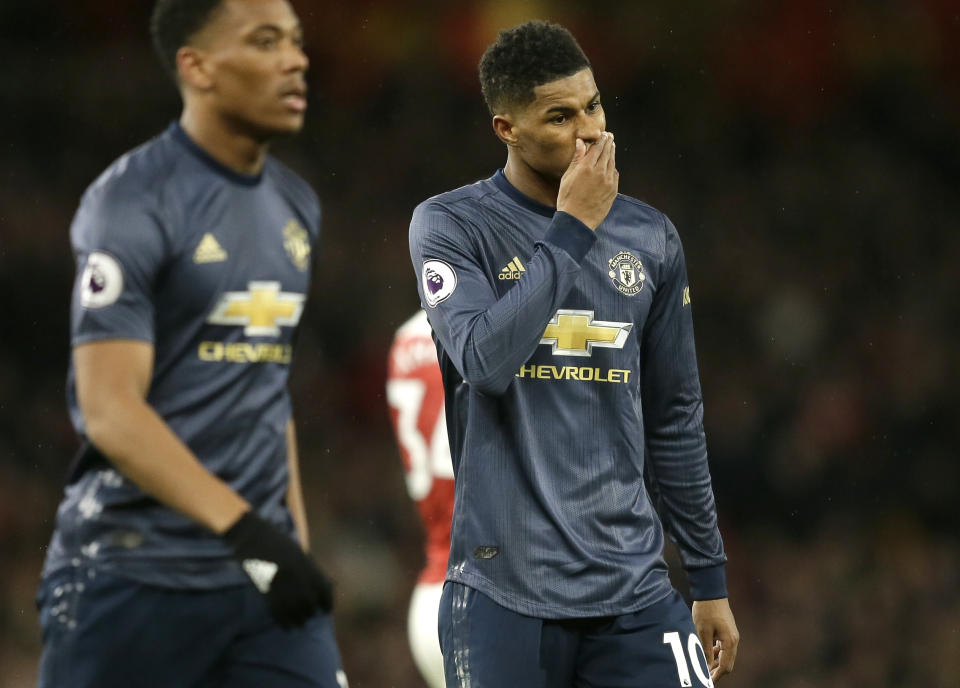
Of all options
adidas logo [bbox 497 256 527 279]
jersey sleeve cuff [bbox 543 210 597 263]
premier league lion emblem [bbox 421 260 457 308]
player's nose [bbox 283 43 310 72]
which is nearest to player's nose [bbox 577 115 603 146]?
jersey sleeve cuff [bbox 543 210 597 263]

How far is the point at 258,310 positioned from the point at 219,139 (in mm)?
Answer: 350

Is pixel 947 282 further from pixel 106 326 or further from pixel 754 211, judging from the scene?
pixel 106 326

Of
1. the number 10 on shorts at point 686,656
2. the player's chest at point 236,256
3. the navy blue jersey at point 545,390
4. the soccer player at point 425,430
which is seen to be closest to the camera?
the player's chest at point 236,256

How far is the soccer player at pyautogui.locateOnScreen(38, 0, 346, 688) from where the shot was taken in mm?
2668

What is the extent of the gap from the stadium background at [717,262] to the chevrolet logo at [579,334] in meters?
6.46

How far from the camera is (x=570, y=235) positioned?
331 cm

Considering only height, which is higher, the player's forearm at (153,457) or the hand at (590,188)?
the hand at (590,188)

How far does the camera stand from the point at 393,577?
33.2ft

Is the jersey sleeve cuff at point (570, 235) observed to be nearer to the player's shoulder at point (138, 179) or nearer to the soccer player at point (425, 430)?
the player's shoulder at point (138, 179)

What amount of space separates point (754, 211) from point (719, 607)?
856cm

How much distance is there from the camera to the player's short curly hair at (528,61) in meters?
3.50

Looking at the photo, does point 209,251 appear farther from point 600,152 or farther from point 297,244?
point 600,152

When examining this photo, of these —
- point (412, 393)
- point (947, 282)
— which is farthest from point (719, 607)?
point (947, 282)

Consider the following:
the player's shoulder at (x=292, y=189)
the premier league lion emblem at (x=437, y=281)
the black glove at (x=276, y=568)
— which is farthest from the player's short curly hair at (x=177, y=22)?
the black glove at (x=276, y=568)
